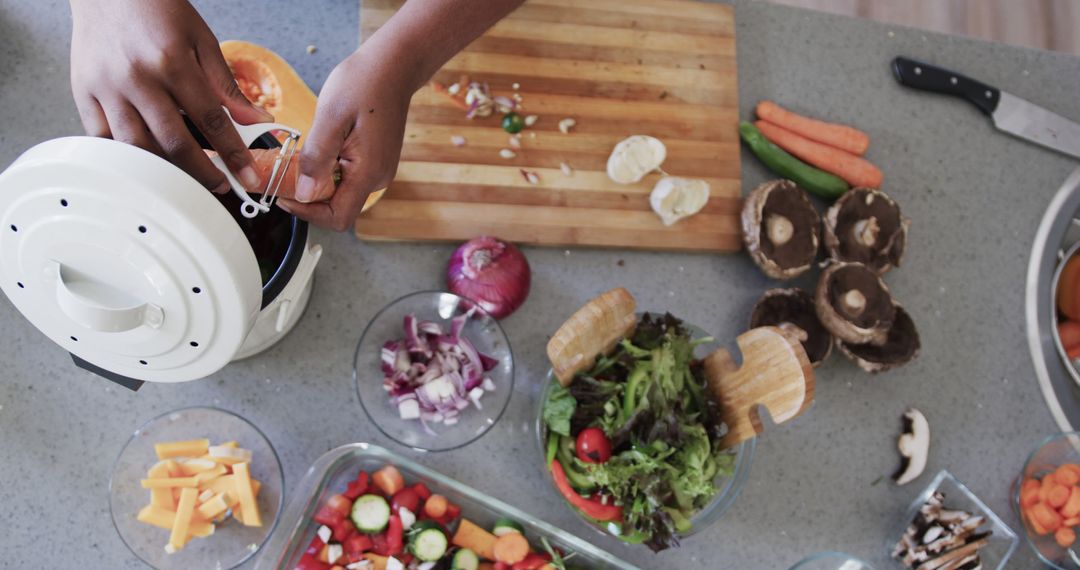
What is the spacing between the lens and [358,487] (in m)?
1.31

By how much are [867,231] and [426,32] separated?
0.93 meters

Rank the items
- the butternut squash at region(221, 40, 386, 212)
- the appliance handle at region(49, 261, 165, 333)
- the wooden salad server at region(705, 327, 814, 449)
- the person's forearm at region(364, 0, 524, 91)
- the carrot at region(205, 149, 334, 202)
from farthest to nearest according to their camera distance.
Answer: the butternut squash at region(221, 40, 386, 212), the wooden salad server at region(705, 327, 814, 449), the person's forearm at region(364, 0, 524, 91), the carrot at region(205, 149, 334, 202), the appliance handle at region(49, 261, 165, 333)

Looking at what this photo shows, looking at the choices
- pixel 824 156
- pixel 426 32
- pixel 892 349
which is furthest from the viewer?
pixel 824 156

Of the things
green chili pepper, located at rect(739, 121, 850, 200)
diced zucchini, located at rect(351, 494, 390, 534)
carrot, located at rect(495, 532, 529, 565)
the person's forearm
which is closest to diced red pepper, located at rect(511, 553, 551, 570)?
carrot, located at rect(495, 532, 529, 565)

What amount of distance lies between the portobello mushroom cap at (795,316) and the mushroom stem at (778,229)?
0.31ft

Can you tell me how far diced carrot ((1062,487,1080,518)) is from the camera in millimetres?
1445

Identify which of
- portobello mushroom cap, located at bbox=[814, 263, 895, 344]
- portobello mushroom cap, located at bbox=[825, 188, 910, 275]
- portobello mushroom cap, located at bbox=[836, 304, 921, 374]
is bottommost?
portobello mushroom cap, located at bbox=[836, 304, 921, 374]

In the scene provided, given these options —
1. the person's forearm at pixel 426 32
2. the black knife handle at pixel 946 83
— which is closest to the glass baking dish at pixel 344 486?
the person's forearm at pixel 426 32

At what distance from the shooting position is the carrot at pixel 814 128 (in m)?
1.62

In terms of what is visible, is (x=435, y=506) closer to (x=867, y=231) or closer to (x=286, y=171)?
(x=286, y=171)

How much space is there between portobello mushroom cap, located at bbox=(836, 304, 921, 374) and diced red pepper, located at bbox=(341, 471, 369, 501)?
90 cm

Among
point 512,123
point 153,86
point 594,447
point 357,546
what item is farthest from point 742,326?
point 153,86

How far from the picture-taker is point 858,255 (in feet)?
4.99

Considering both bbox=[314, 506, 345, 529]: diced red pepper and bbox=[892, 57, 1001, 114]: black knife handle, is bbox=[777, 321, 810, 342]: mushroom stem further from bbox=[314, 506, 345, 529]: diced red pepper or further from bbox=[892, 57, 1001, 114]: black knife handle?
bbox=[314, 506, 345, 529]: diced red pepper
